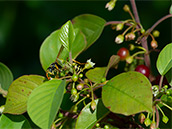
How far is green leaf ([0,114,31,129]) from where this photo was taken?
0.68 m

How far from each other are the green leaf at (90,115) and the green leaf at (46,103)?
97 millimetres

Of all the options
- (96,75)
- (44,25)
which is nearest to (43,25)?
(44,25)

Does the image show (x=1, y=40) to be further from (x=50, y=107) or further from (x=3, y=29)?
(x=50, y=107)

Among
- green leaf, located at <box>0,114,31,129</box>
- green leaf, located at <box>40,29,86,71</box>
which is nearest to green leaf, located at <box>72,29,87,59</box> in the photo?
green leaf, located at <box>40,29,86,71</box>

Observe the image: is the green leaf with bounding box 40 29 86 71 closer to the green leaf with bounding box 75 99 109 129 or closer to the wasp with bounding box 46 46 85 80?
the wasp with bounding box 46 46 85 80

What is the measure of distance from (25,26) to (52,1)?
29cm

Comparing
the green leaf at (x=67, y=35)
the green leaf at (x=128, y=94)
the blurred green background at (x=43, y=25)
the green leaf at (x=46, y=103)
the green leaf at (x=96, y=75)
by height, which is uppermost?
the green leaf at (x=67, y=35)

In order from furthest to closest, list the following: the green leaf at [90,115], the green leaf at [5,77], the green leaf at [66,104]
A: the green leaf at [66,104] < the green leaf at [5,77] < the green leaf at [90,115]

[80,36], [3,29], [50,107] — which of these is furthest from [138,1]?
[50,107]

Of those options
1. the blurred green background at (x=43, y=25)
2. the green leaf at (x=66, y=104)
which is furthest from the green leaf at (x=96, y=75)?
the blurred green background at (x=43, y=25)

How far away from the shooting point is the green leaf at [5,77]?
760 millimetres

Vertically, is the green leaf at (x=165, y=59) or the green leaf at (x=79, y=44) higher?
the green leaf at (x=79, y=44)

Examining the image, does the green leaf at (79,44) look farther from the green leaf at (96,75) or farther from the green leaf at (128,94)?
the green leaf at (128,94)

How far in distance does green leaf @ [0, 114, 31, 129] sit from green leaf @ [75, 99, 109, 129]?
0.15 m
